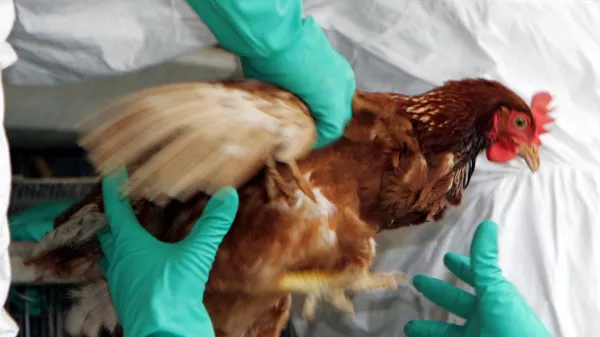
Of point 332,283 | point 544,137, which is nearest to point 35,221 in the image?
point 332,283

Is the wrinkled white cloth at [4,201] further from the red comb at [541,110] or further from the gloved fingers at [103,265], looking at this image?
the red comb at [541,110]

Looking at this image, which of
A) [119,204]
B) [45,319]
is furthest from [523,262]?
[45,319]

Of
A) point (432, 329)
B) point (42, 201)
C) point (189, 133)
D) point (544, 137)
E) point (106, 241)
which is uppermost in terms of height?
point (189, 133)

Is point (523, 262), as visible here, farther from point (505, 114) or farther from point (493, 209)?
point (505, 114)

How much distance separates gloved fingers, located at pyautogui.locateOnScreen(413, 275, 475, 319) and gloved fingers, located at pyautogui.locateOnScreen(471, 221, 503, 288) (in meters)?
0.05

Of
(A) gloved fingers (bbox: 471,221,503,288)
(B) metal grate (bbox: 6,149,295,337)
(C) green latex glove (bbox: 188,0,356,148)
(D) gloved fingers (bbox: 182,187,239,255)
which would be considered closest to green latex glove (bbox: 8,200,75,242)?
(B) metal grate (bbox: 6,149,295,337)

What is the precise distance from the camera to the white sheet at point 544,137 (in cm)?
81

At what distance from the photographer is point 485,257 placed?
2.39 ft

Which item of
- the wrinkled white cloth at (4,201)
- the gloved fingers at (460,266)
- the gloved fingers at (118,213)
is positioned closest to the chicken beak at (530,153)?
the gloved fingers at (460,266)

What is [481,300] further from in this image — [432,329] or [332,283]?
[332,283]

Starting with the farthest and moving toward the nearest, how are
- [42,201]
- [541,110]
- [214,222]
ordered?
1. [42,201]
2. [541,110]
3. [214,222]

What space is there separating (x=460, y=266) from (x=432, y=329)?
0.30 feet

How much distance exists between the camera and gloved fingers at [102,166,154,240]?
0.58 m

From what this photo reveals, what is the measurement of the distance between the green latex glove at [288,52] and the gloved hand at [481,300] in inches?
11.3
